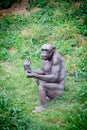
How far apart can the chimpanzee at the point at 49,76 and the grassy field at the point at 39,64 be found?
0.20 metres

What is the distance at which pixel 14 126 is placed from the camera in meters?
7.42

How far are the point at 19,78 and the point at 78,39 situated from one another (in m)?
2.83

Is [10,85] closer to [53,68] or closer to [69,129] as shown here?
[53,68]

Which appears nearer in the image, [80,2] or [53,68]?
[53,68]

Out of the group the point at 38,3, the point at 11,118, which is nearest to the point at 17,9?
the point at 38,3

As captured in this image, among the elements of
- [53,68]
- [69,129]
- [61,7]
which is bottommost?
[69,129]

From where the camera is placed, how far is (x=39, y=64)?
10883 mm

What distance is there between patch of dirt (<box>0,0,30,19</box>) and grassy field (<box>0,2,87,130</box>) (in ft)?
1.57

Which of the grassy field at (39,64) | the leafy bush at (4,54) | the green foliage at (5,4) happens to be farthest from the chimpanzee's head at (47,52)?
the green foliage at (5,4)

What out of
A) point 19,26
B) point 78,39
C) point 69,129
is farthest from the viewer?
point 19,26

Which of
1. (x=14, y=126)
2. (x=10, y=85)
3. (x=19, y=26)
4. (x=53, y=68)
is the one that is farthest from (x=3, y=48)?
(x=14, y=126)

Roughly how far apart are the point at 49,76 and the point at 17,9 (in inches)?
262

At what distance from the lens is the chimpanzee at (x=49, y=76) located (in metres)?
8.45

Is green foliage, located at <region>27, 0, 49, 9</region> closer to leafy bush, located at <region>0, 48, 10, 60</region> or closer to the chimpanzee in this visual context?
leafy bush, located at <region>0, 48, 10, 60</region>
